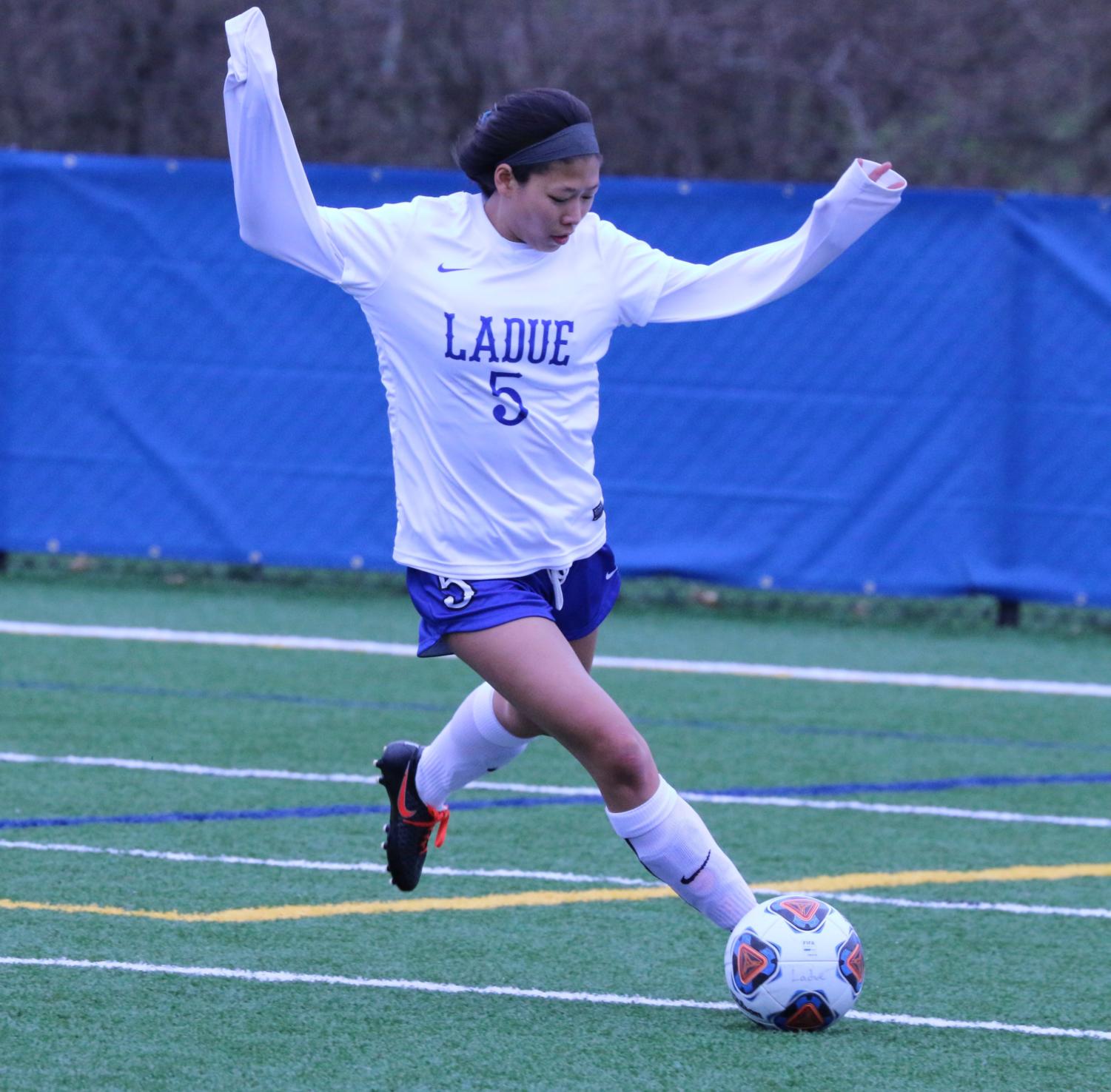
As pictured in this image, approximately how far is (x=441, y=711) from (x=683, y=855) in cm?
404

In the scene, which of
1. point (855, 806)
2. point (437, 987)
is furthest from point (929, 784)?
point (437, 987)

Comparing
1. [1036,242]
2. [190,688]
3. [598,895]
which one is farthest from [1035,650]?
[598,895]

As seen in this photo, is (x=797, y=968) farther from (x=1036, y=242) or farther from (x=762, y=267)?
(x=1036, y=242)

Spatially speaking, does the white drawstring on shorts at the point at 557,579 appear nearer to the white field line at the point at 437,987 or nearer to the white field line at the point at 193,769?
the white field line at the point at 437,987

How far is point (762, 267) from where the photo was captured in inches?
189

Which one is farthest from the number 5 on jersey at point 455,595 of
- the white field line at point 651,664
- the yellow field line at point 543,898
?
the white field line at point 651,664

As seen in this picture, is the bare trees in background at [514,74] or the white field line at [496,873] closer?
the white field line at [496,873]

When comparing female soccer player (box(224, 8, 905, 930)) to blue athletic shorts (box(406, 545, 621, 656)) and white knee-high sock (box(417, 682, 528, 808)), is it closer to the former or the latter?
blue athletic shorts (box(406, 545, 621, 656))

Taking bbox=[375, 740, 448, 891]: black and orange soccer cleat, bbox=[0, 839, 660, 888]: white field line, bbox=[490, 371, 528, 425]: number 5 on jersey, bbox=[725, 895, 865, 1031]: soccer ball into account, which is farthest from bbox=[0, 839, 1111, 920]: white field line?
bbox=[490, 371, 528, 425]: number 5 on jersey

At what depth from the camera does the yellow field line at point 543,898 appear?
525cm

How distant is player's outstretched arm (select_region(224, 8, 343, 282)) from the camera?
165 inches

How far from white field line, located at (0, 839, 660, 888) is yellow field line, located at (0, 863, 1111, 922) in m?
0.11

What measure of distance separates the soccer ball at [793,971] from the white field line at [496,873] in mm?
1200

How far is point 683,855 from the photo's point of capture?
14.8ft
